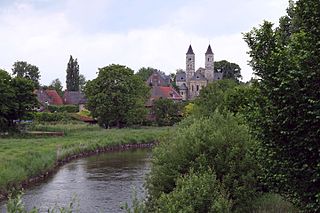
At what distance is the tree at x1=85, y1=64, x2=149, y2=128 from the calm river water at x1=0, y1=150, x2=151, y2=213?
23.0 m

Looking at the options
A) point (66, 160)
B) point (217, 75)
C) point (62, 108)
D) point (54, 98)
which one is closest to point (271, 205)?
point (66, 160)

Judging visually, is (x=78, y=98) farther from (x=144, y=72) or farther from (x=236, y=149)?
(x=236, y=149)

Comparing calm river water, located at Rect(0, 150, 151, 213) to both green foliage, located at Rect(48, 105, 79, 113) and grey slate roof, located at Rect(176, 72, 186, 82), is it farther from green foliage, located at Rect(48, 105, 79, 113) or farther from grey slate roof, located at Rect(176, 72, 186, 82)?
grey slate roof, located at Rect(176, 72, 186, 82)

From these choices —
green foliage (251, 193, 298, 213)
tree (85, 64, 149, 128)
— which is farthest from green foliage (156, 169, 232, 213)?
tree (85, 64, 149, 128)

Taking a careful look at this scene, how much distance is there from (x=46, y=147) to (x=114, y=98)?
92.4 feet

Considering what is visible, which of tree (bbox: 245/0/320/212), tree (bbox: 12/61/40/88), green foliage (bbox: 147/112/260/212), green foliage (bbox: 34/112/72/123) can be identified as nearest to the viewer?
tree (bbox: 245/0/320/212)

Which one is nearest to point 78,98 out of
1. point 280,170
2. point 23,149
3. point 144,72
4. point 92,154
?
point 144,72

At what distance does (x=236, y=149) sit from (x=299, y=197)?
19.3ft

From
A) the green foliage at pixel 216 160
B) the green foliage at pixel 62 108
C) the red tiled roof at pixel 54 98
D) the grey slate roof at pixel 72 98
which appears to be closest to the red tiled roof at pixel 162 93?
the green foliage at pixel 62 108

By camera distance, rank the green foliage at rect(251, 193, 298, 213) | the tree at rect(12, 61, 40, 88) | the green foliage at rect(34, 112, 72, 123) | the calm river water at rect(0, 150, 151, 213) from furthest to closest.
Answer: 1. the tree at rect(12, 61, 40, 88)
2. the green foliage at rect(34, 112, 72, 123)
3. the calm river water at rect(0, 150, 151, 213)
4. the green foliage at rect(251, 193, 298, 213)

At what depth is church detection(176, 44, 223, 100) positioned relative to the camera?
409 feet

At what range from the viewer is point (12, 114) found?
56000 millimetres

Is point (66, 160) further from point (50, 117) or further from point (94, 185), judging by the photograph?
point (50, 117)

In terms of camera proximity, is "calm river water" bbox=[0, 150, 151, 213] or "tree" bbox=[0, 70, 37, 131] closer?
"calm river water" bbox=[0, 150, 151, 213]
